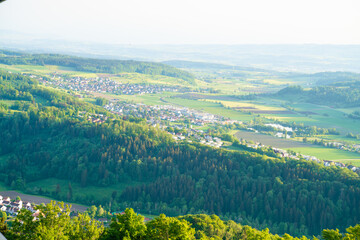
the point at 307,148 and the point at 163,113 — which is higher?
the point at 163,113

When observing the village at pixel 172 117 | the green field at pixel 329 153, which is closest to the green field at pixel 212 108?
the village at pixel 172 117

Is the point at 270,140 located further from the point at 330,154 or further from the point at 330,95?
the point at 330,95

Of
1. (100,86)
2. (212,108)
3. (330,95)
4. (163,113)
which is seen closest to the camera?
(163,113)

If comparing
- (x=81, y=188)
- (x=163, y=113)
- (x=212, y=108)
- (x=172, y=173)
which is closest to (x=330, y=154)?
(x=172, y=173)

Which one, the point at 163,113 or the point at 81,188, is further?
the point at 163,113

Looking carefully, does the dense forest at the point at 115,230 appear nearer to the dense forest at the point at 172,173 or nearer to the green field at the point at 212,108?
the dense forest at the point at 172,173

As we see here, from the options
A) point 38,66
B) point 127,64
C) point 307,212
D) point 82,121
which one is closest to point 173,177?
point 307,212
